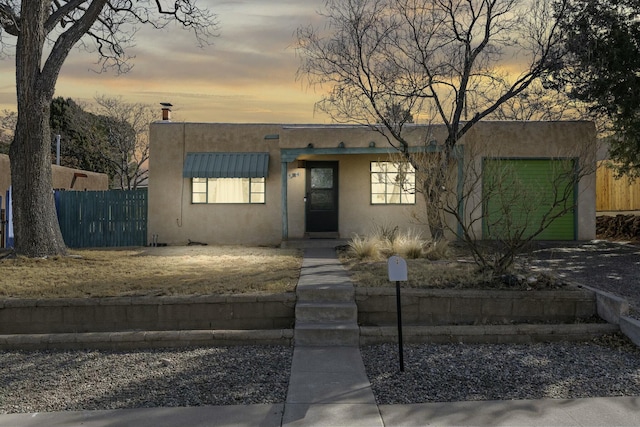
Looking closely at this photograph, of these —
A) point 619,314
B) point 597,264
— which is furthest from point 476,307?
point 597,264

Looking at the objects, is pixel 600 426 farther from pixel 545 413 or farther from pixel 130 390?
pixel 130 390

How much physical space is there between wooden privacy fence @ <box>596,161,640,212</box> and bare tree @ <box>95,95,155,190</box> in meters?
23.7

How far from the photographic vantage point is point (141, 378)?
207 inches

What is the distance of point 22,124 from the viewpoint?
11.4m

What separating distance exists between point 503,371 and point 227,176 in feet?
34.3

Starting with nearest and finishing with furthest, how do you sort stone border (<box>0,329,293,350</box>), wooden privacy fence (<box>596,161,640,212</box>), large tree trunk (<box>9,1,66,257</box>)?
stone border (<box>0,329,293,350</box>)
large tree trunk (<box>9,1,66,257</box>)
wooden privacy fence (<box>596,161,640,212</box>)

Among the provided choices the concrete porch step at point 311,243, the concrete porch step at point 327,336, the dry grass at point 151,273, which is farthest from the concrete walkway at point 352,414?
the concrete porch step at point 311,243

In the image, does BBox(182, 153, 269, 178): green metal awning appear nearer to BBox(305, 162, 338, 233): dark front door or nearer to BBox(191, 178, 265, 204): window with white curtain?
BBox(191, 178, 265, 204): window with white curtain

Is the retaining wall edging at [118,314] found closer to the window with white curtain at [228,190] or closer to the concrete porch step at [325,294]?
the concrete porch step at [325,294]

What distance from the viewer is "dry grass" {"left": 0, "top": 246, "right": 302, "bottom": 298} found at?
7570 mm

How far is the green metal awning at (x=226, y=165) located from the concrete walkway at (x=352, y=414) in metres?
10.2

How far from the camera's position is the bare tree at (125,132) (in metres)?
32.0

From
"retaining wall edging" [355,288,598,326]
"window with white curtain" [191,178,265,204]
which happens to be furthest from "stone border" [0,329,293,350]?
"window with white curtain" [191,178,265,204]

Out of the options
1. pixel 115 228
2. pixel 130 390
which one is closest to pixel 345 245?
pixel 115 228
